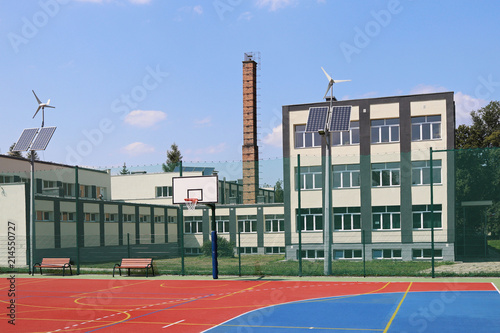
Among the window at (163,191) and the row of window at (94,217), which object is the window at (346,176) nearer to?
the row of window at (94,217)

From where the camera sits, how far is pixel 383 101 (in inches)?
1620

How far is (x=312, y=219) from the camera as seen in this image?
38.3 m

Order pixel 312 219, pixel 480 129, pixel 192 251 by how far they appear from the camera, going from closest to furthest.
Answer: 1. pixel 192 251
2. pixel 312 219
3. pixel 480 129

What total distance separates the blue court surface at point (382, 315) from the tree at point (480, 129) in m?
47.0

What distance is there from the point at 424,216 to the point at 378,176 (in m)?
4.25

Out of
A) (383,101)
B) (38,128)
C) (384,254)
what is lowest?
(384,254)

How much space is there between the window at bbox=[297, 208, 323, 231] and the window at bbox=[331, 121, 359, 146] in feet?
21.8

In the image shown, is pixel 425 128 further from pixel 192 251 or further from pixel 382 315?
pixel 382 315

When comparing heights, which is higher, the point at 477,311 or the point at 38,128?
the point at 38,128

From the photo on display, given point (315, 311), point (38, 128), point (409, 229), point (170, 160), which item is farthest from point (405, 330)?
point (170, 160)

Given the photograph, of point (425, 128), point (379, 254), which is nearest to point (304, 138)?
point (425, 128)

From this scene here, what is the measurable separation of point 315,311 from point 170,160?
250 ft

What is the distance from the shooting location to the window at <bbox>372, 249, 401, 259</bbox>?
31.6 meters

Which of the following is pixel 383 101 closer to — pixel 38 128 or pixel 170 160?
pixel 38 128
